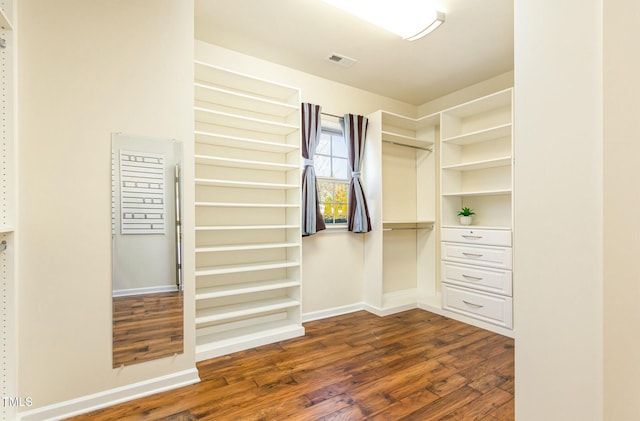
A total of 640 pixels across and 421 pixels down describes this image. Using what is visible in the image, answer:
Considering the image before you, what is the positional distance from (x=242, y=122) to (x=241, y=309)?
67.6 inches

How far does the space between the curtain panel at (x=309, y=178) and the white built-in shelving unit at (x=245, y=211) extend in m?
0.14

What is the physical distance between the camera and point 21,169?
1.57m

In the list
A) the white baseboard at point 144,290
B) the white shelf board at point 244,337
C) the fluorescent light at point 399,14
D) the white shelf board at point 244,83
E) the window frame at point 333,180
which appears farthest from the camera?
the window frame at point 333,180

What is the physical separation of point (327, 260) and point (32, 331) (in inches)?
92.6

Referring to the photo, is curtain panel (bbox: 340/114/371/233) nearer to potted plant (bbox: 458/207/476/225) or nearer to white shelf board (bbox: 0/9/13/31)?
potted plant (bbox: 458/207/476/225)

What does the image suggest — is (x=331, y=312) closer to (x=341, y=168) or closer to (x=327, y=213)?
(x=327, y=213)

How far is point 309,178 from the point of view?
2979 millimetres

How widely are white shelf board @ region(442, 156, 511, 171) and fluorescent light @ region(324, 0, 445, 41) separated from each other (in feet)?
4.47

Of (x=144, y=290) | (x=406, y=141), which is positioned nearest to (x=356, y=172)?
(x=406, y=141)

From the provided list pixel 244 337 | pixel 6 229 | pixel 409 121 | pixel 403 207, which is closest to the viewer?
pixel 6 229

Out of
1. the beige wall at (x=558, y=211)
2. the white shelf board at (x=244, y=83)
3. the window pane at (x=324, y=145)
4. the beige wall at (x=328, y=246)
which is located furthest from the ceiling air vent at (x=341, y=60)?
the beige wall at (x=558, y=211)

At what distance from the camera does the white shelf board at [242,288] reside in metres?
2.37

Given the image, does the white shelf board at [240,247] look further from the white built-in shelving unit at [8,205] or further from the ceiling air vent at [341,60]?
the ceiling air vent at [341,60]

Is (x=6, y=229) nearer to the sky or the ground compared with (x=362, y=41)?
nearer to the ground
